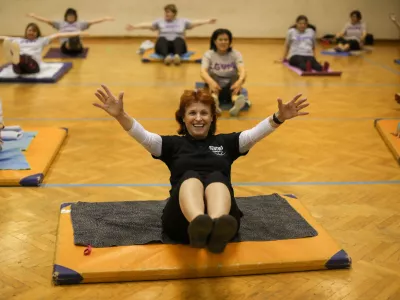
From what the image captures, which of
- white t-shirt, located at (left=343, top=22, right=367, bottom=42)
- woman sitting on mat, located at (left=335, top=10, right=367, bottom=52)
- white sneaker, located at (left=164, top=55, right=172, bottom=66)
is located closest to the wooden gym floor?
white sneaker, located at (left=164, top=55, right=172, bottom=66)

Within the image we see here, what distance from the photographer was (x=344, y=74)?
28.3 ft

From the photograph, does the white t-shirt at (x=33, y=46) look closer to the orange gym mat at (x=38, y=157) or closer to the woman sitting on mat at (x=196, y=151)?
the orange gym mat at (x=38, y=157)

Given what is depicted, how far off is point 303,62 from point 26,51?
403 cm

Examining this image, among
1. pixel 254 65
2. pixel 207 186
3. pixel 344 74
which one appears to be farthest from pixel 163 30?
pixel 207 186

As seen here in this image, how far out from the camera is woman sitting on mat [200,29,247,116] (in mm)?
6246

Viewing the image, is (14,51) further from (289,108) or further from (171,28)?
(289,108)

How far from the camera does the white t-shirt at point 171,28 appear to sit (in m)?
9.69

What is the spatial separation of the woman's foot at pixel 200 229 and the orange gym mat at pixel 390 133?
275 centimetres

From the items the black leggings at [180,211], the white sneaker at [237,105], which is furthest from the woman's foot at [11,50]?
the black leggings at [180,211]

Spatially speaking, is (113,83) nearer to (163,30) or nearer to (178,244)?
(163,30)

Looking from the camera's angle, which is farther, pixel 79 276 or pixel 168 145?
pixel 168 145

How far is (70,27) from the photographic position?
9906mm

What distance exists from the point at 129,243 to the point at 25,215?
3.03ft

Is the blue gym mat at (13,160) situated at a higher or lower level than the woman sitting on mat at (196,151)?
lower
